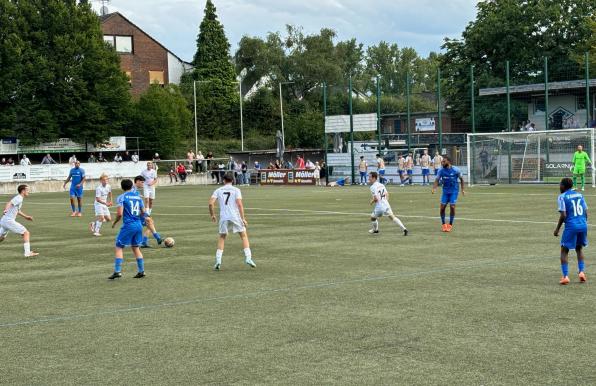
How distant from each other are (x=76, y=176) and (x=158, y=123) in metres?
37.3

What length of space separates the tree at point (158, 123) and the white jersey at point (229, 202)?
53.7 m

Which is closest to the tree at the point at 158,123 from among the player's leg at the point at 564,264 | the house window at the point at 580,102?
the house window at the point at 580,102

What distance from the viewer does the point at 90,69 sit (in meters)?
65.4

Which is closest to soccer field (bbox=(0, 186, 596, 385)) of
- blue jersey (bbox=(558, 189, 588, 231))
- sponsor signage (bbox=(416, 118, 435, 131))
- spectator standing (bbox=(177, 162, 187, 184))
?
blue jersey (bbox=(558, 189, 588, 231))

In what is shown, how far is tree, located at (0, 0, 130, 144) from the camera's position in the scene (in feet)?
205

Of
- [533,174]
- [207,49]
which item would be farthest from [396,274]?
[207,49]

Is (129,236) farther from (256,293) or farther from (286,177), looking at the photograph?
(286,177)

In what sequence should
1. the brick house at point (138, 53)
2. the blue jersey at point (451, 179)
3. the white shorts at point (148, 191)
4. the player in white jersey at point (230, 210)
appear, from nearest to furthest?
the player in white jersey at point (230, 210)
the blue jersey at point (451, 179)
the white shorts at point (148, 191)
the brick house at point (138, 53)

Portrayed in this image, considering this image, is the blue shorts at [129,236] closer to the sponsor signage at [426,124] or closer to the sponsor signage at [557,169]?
the sponsor signage at [557,169]

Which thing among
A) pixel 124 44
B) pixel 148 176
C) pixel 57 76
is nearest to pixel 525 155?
pixel 148 176

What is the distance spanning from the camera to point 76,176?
31.1 meters

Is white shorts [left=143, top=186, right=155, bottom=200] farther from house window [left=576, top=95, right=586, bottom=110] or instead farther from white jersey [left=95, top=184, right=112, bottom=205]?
house window [left=576, top=95, right=586, bottom=110]

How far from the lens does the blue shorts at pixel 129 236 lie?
14.2 meters

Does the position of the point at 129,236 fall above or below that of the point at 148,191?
below
